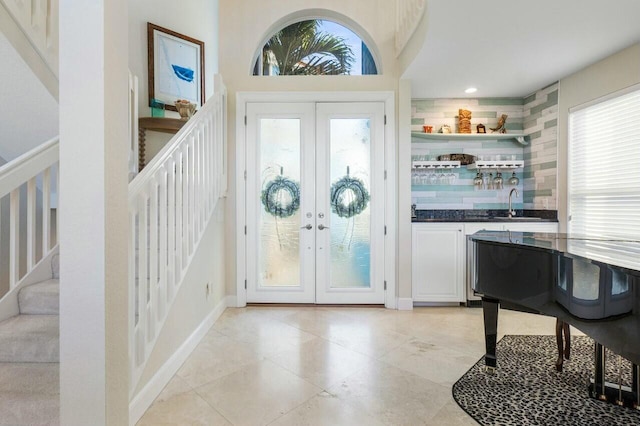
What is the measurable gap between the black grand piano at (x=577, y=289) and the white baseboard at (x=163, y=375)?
2.04m

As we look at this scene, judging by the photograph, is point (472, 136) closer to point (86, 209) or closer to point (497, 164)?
point (497, 164)

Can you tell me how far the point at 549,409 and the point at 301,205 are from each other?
100 inches

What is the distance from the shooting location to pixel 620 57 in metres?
2.80

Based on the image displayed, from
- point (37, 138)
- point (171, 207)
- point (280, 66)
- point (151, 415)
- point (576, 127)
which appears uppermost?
point (280, 66)

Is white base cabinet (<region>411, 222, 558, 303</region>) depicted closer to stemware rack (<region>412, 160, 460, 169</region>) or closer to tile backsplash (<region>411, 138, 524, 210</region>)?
tile backsplash (<region>411, 138, 524, 210</region>)

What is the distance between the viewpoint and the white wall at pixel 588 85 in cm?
273

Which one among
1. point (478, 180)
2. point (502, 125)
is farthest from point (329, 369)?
point (502, 125)

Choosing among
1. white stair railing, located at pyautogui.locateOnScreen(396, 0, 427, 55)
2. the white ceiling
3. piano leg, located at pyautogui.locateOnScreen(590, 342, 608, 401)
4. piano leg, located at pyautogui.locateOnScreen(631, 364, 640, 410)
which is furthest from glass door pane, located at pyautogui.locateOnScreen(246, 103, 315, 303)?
piano leg, located at pyautogui.locateOnScreen(631, 364, 640, 410)

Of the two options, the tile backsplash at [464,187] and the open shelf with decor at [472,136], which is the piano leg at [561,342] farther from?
the open shelf with decor at [472,136]

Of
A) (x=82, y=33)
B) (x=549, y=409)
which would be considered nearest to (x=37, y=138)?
(x=82, y=33)

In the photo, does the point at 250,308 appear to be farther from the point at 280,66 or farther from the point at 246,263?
the point at 280,66

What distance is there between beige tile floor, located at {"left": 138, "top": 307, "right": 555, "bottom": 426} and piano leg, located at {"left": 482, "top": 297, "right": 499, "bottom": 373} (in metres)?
0.15

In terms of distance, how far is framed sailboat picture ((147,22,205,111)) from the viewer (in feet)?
11.5

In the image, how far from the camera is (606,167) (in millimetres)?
3010
